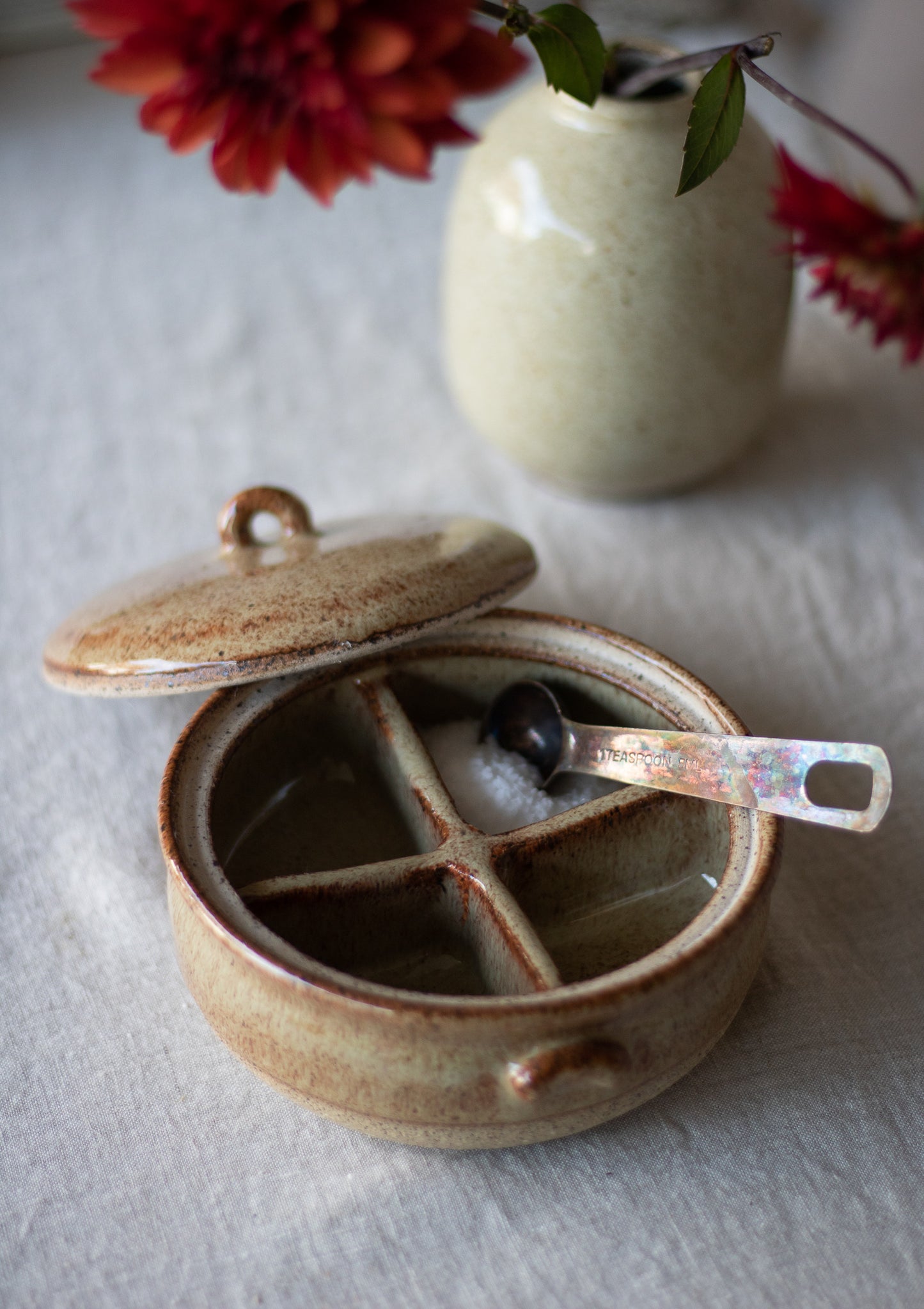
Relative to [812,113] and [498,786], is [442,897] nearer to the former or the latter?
[498,786]

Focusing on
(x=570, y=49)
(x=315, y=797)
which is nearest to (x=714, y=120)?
(x=570, y=49)

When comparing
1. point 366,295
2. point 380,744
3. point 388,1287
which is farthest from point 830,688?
point 366,295

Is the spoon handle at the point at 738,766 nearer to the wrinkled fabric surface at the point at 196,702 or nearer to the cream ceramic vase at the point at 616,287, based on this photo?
the wrinkled fabric surface at the point at 196,702

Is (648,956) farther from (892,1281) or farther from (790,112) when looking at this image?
(790,112)

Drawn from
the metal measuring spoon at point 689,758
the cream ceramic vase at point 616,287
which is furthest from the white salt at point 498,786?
the cream ceramic vase at point 616,287

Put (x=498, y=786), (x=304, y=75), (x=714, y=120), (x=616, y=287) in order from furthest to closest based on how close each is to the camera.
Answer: (x=616, y=287), (x=498, y=786), (x=714, y=120), (x=304, y=75)
